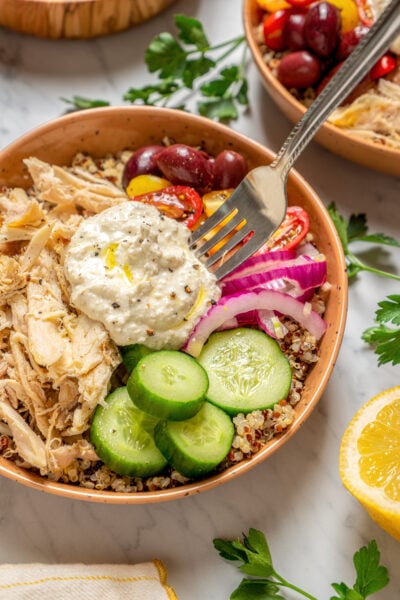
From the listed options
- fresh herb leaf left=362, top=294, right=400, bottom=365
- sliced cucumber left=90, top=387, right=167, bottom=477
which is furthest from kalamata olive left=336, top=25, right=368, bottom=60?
sliced cucumber left=90, top=387, right=167, bottom=477

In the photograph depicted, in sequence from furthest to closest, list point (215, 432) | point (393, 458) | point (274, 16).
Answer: point (274, 16) < point (393, 458) < point (215, 432)

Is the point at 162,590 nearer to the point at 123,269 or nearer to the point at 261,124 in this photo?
the point at 123,269

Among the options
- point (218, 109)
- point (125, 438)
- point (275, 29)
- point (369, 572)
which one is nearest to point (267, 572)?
point (369, 572)

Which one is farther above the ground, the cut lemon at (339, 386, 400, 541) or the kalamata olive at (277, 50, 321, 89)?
the kalamata olive at (277, 50, 321, 89)

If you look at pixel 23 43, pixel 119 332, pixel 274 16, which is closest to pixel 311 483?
pixel 119 332

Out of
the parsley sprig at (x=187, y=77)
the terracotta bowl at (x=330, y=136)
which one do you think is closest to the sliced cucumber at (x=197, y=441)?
the terracotta bowl at (x=330, y=136)

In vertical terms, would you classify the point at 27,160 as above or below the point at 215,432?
above

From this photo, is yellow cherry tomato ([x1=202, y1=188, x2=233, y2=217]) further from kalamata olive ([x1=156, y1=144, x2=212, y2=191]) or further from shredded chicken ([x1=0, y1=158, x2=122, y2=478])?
shredded chicken ([x1=0, y1=158, x2=122, y2=478])
